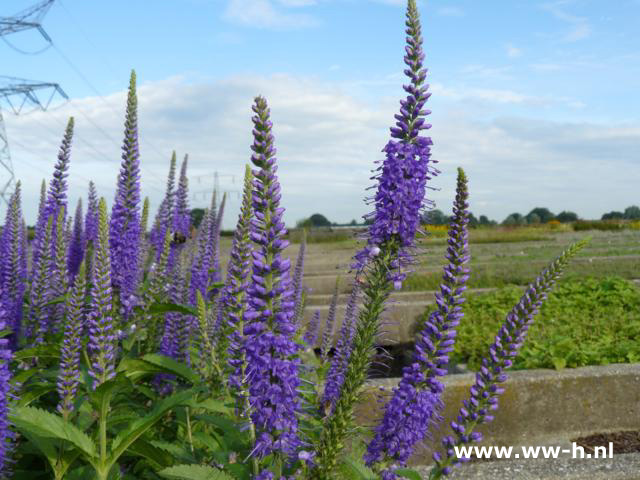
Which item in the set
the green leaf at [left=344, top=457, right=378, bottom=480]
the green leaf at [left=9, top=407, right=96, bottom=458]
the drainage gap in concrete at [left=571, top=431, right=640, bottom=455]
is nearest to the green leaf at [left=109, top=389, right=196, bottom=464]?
the green leaf at [left=9, top=407, right=96, bottom=458]

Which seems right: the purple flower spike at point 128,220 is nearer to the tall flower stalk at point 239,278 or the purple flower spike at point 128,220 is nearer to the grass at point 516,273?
the tall flower stalk at point 239,278

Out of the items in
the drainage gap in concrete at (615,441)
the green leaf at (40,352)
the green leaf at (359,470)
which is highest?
the green leaf at (40,352)

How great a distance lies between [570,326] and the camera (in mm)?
8469

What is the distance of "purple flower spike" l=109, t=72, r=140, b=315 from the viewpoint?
12.4ft

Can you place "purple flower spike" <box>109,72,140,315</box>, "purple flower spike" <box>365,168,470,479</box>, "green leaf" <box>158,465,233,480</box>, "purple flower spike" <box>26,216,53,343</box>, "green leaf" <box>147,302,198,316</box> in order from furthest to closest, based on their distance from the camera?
"purple flower spike" <box>26,216,53,343</box>
"purple flower spike" <box>109,72,140,315</box>
"green leaf" <box>147,302,198,316</box>
"purple flower spike" <box>365,168,470,479</box>
"green leaf" <box>158,465,233,480</box>

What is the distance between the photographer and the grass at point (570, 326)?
655 centimetres

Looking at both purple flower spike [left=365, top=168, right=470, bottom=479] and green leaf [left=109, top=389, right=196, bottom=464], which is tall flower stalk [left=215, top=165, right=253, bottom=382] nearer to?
green leaf [left=109, top=389, right=196, bottom=464]

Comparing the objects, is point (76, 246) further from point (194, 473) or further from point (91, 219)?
point (194, 473)

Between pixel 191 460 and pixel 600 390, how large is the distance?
4705 mm

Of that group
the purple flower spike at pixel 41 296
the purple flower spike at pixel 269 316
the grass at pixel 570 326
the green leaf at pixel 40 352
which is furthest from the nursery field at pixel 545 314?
the purple flower spike at pixel 269 316

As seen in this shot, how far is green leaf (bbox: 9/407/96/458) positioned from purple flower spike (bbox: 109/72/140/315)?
130cm

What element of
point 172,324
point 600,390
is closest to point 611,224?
point 600,390

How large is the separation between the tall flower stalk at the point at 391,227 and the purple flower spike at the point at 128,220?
184 cm

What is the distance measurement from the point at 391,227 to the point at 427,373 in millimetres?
735
